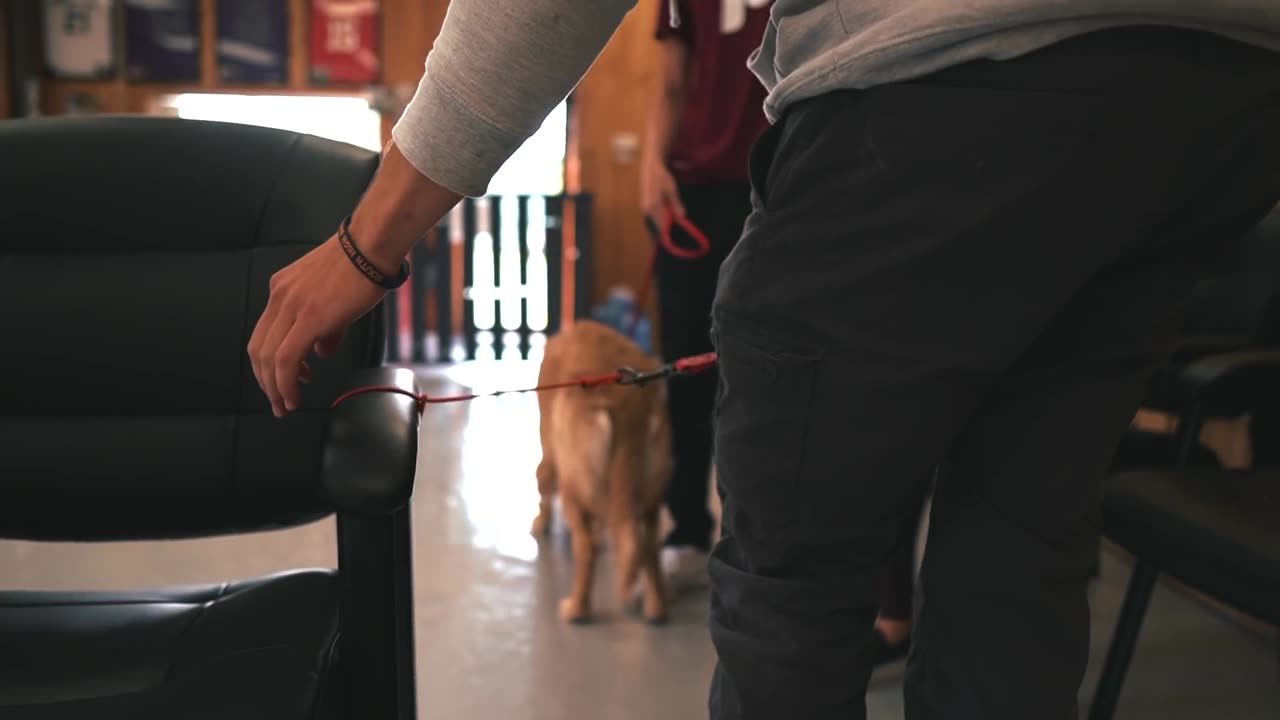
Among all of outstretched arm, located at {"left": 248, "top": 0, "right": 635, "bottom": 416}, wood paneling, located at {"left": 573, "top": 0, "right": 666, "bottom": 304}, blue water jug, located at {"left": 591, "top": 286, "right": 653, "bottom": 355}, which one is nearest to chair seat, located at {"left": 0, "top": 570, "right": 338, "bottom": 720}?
outstretched arm, located at {"left": 248, "top": 0, "right": 635, "bottom": 416}

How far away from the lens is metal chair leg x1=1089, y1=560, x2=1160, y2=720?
125 centimetres

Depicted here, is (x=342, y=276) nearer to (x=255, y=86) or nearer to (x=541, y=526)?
(x=541, y=526)

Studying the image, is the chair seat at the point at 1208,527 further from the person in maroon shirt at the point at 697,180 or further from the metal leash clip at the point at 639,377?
the person in maroon shirt at the point at 697,180

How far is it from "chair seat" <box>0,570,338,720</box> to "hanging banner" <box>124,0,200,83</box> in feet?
16.5

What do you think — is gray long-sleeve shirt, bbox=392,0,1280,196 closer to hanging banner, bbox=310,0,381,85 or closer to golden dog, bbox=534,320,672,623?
golden dog, bbox=534,320,672,623

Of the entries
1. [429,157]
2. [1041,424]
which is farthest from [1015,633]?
[429,157]

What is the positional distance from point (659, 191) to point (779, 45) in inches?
54.3

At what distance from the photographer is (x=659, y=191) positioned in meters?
2.00

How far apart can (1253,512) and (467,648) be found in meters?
1.24

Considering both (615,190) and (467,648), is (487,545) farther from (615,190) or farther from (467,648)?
(615,190)

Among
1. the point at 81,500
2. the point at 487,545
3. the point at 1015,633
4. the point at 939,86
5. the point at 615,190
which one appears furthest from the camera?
the point at 615,190

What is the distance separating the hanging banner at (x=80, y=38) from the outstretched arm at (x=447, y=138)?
17.8 feet

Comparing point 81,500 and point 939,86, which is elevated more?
point 939,86

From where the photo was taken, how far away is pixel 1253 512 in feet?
3.59
